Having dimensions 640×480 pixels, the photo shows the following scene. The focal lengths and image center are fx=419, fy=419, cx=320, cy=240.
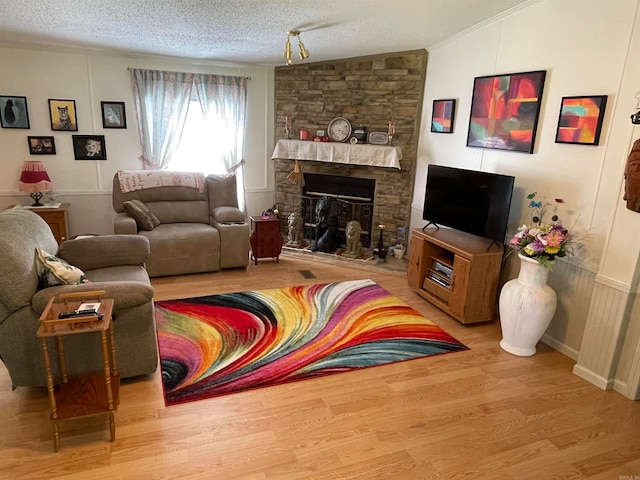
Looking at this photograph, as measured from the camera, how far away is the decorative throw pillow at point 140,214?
427cm

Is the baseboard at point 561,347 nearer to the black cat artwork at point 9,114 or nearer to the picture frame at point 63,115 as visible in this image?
the picture frame at point 63,115

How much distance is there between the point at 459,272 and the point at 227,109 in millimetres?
3622

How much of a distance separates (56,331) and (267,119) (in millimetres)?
4284

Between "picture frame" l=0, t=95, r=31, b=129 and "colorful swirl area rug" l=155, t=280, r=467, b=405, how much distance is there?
280cm

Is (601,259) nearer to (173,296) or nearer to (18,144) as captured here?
(173,296)

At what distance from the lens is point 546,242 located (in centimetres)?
283

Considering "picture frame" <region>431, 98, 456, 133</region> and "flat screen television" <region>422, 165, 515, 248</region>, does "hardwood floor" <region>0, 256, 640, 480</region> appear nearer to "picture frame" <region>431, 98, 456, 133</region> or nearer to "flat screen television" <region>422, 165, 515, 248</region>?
"flat screen television" <region>422, 165, 515, 248</region>

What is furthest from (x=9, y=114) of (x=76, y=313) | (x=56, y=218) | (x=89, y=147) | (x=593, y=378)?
(x=593, y=378)

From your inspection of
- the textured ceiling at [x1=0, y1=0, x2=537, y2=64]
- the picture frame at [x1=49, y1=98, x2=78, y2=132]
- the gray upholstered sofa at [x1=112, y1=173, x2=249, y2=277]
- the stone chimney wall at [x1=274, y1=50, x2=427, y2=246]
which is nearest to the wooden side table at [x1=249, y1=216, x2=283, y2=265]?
the gray upholstered sofa at [x1=112, y1=173, x2=249, y2=277]

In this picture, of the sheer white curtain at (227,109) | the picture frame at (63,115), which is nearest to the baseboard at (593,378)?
the sheer white curtain at (227,109)

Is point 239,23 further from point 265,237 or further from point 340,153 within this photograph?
point 265,237

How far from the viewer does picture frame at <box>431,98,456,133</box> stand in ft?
13.8

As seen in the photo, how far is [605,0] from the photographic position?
108 inches

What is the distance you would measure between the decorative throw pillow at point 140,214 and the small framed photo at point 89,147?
3.39 feet
